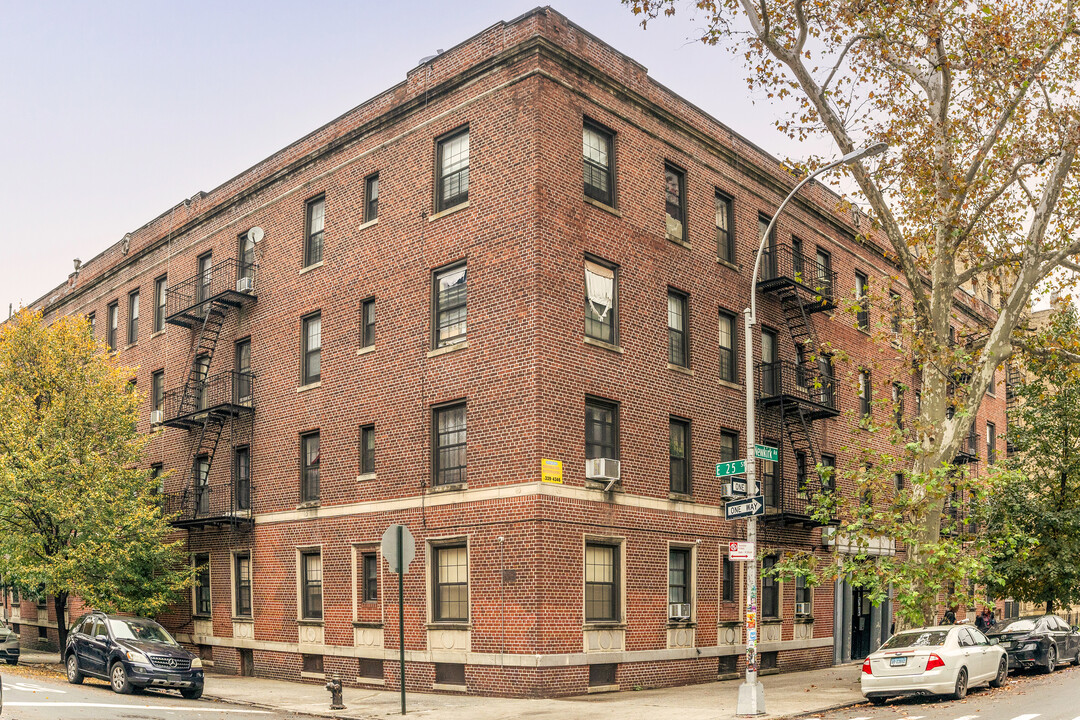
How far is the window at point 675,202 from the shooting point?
2520 cm

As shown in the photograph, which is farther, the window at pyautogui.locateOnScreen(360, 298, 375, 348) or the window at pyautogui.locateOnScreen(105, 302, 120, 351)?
the window at pyautogui.locateOnScreen(105, 302, 120, 351)

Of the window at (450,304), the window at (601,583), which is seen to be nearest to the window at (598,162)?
the window at (450,304)

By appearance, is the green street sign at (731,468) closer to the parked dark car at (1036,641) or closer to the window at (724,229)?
the window at (724,229)

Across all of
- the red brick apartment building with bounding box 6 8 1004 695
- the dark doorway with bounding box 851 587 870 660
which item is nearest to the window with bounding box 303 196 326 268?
the red brick apartment building with bounding box 6 8 1004 695

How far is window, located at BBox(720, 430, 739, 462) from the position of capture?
25922 mm

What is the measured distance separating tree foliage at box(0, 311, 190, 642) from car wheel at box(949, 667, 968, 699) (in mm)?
19962

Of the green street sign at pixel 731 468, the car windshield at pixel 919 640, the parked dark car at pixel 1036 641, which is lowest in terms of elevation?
the parked dark car at pixel 1036 641

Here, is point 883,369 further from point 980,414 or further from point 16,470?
point 16,470

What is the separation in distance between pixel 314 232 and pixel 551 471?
10.9 metres

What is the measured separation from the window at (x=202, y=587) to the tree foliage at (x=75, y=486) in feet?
1.93

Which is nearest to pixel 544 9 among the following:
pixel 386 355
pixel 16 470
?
pixel 386 355

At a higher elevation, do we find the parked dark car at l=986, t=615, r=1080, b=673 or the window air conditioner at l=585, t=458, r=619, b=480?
the window air conditioner at l=585, t=458, r=619, b=480

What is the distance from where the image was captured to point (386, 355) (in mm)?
24172

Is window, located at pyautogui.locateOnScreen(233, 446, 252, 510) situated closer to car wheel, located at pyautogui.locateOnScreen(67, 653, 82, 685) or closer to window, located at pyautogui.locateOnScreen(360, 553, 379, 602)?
window, located at pyautogui.locateOnScreen(360, 553, 379, 602)
